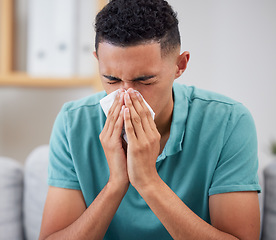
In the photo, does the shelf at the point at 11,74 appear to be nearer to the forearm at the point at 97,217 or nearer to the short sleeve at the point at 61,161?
the short sleeve at the point at 61,161

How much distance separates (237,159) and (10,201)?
817 millimetres

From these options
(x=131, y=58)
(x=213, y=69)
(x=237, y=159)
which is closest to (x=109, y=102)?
(x=131, y=58)

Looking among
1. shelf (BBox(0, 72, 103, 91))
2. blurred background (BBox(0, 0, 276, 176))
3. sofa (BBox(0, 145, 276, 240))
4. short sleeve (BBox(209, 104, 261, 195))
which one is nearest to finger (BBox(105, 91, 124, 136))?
short sleeve (BBox(209, 104, 261, 195))

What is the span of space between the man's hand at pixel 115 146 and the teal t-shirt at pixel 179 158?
0.11 metres

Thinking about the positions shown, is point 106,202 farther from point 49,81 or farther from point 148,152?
point 49,81

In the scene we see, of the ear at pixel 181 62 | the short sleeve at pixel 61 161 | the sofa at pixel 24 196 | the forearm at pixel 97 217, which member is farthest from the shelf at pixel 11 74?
the forearm at pixel 97 217

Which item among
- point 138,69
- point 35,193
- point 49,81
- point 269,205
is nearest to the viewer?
point 138,69

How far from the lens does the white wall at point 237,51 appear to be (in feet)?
5.95

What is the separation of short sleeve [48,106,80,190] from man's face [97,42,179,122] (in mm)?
234

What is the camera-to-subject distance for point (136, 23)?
88cm

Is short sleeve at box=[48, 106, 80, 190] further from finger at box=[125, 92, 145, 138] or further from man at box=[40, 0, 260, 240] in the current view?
finger at box=[125, 92, 145, 138]

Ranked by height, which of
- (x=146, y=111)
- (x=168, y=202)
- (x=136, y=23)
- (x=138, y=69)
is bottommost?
(x=168, y=202)

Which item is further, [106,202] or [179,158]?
[179,158]

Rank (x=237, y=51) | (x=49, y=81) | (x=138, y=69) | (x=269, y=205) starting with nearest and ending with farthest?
(x=138, y=69) → (x=269, y=205) → (x=49, y=81) → (x=237, y=51)
